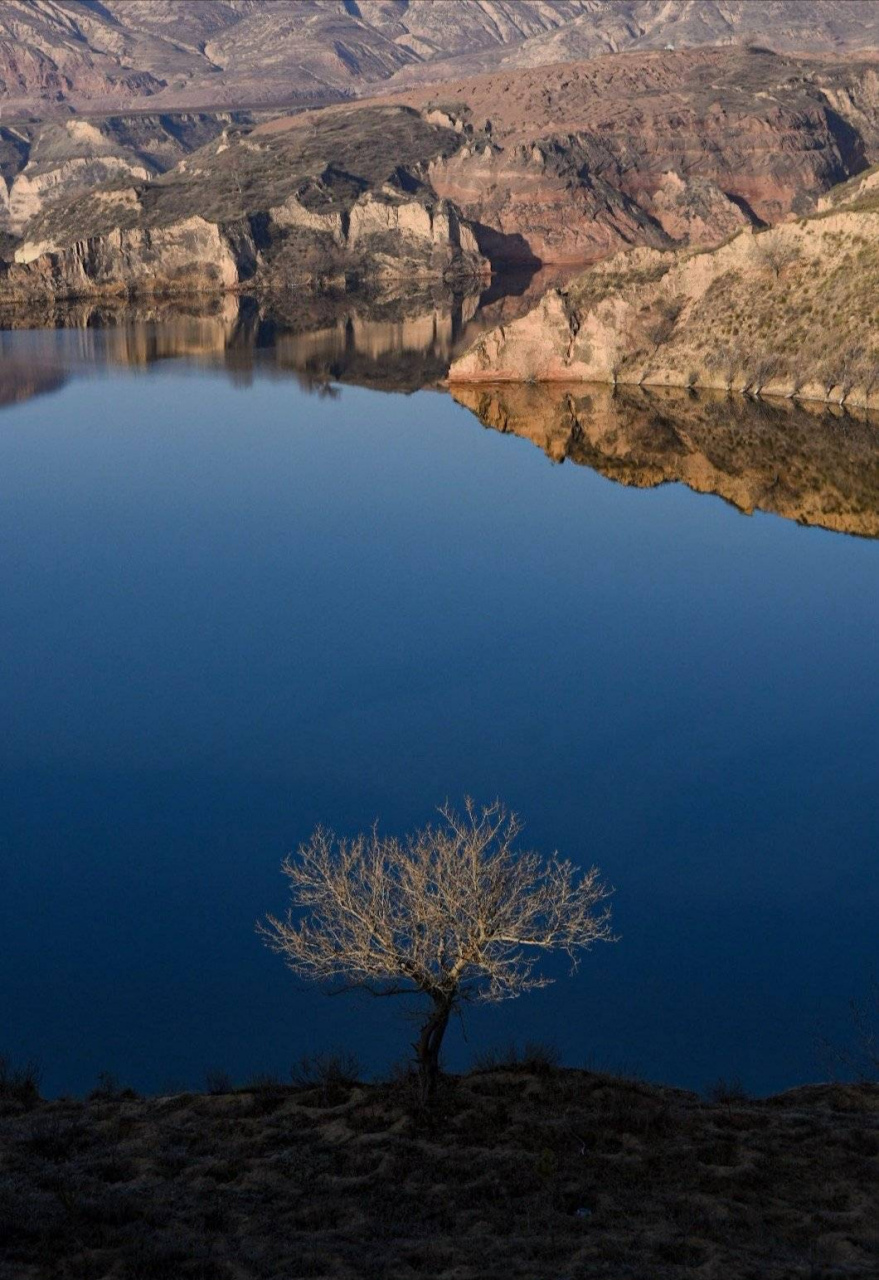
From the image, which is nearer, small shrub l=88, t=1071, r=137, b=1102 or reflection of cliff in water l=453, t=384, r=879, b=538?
small shrub l=88, t=1071, r=137, b=1102

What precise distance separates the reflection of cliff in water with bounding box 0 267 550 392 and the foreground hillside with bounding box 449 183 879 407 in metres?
8.08

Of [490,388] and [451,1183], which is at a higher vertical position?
[490,388]

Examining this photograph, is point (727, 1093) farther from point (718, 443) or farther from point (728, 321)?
point (728, 321)

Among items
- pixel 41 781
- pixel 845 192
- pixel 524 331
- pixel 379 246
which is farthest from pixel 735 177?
pixel 41 781

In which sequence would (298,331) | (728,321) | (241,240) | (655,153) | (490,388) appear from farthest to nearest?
(655,153), (241,240), (298,331), (490,388), (728,321)

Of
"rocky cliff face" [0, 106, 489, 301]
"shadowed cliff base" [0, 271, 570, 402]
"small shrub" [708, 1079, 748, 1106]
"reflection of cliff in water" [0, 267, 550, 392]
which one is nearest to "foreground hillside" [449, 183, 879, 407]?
"shadowed cliff base" [0, 271, 570, 402]

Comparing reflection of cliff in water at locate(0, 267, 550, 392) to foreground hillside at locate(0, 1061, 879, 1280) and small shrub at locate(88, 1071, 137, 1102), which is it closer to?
small shrub at locate(88, 1071, 137, 1102)

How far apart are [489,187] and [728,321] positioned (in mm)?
87961

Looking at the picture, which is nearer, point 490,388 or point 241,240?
point 490,388

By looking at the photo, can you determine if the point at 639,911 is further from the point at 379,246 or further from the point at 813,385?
the point at 379,246

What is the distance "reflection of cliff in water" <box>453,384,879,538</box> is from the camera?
63219 mm

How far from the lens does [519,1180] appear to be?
1825 centimetres

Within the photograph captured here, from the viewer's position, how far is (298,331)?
11925cm

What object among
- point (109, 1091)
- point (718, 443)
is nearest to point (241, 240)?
point (718, 443)
